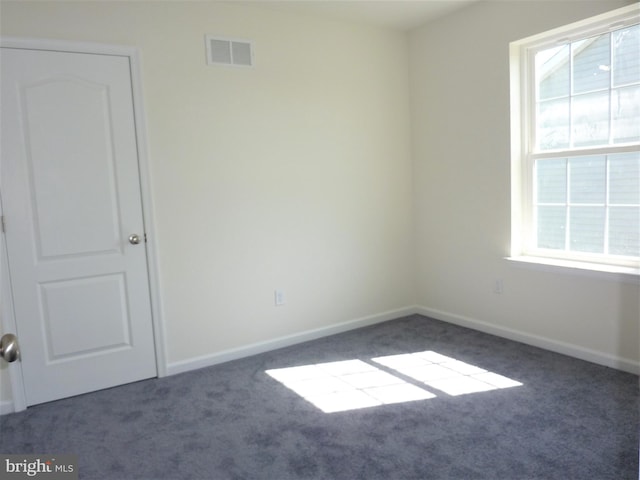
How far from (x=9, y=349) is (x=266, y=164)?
9.21ft

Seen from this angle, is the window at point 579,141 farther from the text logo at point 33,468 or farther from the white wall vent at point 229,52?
the text logo at point 33,468

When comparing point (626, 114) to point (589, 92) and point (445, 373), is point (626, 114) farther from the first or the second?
point (445, 373)

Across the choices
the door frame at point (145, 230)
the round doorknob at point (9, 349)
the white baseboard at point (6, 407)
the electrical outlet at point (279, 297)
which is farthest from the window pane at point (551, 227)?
the white baseboard at point (6, 407)

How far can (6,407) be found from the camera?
289cm

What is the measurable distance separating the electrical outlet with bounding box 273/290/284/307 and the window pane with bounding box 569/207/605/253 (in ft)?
7.21

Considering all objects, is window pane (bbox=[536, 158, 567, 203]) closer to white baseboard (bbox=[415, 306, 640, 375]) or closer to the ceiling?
white baseboard (bbox=[415, 306, 640, 375])

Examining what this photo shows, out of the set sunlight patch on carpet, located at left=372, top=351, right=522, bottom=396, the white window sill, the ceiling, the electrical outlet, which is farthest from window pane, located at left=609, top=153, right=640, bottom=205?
the electrical outlet

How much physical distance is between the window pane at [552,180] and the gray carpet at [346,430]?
115 cm

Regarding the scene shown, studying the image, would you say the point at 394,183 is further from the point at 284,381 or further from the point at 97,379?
the point at 97,379

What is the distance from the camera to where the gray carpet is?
2.20m

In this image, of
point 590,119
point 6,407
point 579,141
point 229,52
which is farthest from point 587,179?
point 6,407

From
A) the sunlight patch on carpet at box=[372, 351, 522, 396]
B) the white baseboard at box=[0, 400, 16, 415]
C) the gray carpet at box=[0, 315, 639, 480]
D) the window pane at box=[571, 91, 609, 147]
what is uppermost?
the window pane at box=[571, 91, 609, 147]

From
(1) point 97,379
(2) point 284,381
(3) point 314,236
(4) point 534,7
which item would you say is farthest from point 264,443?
(4) point 534,7

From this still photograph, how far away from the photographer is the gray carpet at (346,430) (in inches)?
86.5
